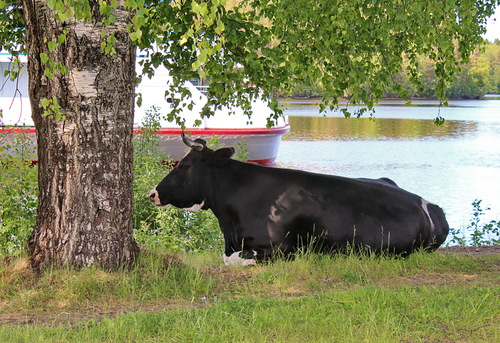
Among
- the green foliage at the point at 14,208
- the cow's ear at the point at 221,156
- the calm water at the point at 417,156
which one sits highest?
the cow's ear at the point at 221,156

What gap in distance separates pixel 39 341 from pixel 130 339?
52cm

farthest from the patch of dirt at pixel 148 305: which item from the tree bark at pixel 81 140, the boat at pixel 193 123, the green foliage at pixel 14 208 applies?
the boat at pixel 193 123

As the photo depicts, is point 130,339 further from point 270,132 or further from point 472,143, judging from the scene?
point 472,143

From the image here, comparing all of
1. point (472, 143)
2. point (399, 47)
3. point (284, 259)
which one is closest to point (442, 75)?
point (399, 47)

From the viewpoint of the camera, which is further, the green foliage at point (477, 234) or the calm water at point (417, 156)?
the calm water at point (417, 156)

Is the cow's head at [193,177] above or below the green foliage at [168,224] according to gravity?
above

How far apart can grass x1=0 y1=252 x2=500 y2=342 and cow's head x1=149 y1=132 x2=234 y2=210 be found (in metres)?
0.72

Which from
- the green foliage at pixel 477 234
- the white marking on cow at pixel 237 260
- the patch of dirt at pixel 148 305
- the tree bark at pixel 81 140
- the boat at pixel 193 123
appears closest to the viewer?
the patch of dirt at pixel 148 305

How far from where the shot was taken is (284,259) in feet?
Result: 20.9

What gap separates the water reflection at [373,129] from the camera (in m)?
35.4

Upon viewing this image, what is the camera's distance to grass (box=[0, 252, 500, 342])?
4.09 metres

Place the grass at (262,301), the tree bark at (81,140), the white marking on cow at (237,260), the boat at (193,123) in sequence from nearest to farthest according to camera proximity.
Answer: the grass at (262,301), the tree bark at (81,140), the white marking on cow at (237,260), the boat at (193,123)

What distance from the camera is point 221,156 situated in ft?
22.1

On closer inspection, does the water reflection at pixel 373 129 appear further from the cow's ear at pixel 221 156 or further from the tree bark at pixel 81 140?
the tree bark at pixel 81 140
